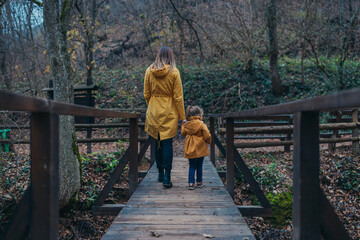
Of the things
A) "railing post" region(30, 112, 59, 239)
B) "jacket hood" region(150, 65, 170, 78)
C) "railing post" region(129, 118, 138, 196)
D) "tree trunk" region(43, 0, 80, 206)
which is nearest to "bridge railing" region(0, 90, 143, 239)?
"railing post" region(30, 112, 59, 239)

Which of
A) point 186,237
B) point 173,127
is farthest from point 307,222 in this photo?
point 173,127

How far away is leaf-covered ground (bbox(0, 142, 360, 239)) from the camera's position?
4816 millimetres

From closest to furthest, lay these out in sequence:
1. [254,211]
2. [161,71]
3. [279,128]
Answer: [254,211] < [161,71] < [279,128]

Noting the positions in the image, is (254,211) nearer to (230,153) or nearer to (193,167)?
(230,153)

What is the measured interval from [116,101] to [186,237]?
13.1 metres

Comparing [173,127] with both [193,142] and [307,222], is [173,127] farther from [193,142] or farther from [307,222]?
[307,222]

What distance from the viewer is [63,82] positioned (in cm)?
513

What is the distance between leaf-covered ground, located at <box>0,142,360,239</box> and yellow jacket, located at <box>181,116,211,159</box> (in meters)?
1.78

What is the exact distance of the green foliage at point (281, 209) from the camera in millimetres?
5367

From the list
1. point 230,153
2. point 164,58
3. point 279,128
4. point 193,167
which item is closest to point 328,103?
point 230,153

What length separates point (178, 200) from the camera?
383 centimetres

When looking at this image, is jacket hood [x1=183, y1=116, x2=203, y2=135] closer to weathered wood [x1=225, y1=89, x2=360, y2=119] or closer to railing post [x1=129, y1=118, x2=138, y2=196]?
railing post [x1=129, y1=118, x2=138, y2=196]

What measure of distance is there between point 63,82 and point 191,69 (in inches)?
490

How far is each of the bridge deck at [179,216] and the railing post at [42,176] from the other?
122cm
